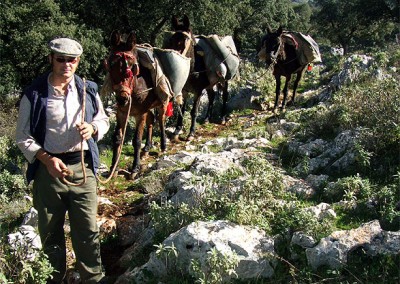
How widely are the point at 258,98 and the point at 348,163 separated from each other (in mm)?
9083

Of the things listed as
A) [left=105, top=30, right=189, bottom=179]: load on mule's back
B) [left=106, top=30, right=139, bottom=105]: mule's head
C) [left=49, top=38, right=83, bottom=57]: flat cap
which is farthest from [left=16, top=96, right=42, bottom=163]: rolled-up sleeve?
[left=106, top=30, right=139, bottom=105]: mule's head

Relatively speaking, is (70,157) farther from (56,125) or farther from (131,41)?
(131,41)

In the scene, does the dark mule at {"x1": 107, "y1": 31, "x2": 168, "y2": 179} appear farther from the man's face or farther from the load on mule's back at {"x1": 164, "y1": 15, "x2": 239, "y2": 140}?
the man's face

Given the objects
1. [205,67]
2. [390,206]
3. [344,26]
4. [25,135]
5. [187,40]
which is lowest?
[390,206]

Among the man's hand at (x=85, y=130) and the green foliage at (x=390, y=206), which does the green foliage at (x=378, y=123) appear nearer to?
the green foliage at (x=390, y=206)

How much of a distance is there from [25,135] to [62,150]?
1.17 feet

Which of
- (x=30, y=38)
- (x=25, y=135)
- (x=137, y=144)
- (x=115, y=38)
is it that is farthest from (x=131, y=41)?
(x=30, y=38)

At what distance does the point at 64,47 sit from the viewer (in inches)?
142

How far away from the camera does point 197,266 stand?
3.49 m

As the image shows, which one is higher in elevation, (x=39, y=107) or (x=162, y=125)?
(x=39, y=107)

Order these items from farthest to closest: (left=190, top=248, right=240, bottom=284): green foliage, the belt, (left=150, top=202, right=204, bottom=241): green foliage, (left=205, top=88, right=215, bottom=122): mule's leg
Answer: (left=205, top=88, right=215, bottom=122): mule's leg, (left=150, top=202, right=204, bottom=241): green foliage, the belt, (left=190, top=248, right=240, bottom=284): green foliage

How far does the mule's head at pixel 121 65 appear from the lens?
6.82 metres

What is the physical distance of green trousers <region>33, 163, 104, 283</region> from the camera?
3863 millimetres

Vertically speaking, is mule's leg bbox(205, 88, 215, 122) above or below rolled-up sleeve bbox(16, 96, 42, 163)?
below
